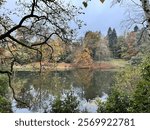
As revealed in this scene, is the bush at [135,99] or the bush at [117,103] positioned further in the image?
the bush at [117,103]

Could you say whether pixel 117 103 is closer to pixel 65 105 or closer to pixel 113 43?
pixel 65 105

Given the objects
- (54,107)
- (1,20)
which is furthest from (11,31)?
(54,107)

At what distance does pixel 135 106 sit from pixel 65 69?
46498 millimetres

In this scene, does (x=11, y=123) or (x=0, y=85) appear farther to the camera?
(x=0, y=85)

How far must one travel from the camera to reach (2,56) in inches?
543

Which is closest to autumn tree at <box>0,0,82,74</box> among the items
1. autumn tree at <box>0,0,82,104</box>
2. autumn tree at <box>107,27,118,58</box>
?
autumn tree at <box>0,0,82,104</box>

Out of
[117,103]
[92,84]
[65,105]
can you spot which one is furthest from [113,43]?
[117,103]

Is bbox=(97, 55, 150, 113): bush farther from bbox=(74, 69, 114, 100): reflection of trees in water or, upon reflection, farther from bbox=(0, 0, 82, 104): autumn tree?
bbox=(74, 69, 114, 100): reflection of trees in water

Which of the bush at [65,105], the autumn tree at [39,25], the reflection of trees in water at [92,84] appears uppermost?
the autumn tree at [39,25]

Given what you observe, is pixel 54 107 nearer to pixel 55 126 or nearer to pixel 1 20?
pixel 1 20

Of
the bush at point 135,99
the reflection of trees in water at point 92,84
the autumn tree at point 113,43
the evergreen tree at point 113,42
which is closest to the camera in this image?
the bush at point 135,99

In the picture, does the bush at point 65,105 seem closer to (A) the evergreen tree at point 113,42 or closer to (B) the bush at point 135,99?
(B) the bush at point 135,99

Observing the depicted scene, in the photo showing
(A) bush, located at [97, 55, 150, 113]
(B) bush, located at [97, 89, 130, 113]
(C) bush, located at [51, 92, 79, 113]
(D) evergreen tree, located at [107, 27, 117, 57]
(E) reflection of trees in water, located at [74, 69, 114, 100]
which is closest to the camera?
(A) bush, located at [97, 55, 150, 113]

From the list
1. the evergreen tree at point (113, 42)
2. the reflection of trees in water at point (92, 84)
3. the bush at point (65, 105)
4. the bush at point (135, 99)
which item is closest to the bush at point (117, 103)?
the bush at point (135, 99)
